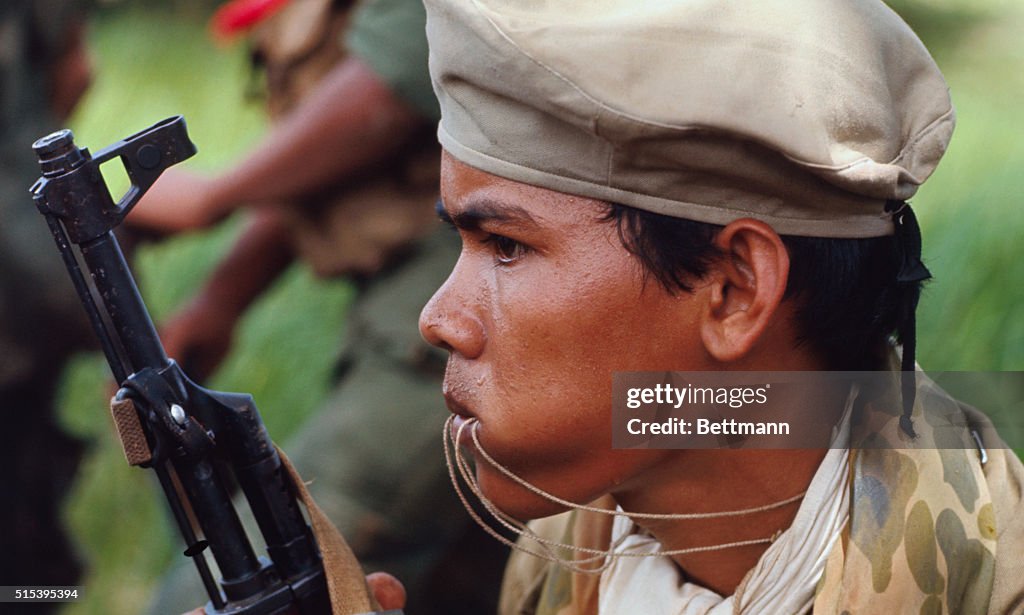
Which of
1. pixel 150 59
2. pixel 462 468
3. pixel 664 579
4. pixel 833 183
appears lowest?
pixel 664 579

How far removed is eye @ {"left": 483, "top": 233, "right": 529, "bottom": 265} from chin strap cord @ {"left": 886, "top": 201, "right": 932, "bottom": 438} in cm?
46

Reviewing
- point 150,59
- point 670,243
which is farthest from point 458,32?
point 150,59

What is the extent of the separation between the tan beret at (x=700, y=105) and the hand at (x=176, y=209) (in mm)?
1956

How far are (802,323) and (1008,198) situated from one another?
1.86m

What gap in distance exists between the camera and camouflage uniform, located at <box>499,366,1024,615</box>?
1609mm

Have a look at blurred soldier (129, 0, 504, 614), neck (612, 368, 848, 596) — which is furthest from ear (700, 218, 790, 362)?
blurred soldier (129, 0, 504, 614)

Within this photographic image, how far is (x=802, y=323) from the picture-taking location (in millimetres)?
1703

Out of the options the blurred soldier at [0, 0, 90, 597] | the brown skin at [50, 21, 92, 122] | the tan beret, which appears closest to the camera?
the tan beret

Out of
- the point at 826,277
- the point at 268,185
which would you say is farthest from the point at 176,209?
the point at 826,277

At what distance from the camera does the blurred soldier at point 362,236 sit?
3.18 m

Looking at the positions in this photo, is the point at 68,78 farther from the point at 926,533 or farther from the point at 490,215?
the point at 926,533

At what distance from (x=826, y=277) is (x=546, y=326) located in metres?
0.35

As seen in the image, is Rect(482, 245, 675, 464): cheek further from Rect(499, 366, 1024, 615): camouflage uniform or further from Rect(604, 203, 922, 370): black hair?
Rect(499, 366, 1024, 615): camouflage uniform

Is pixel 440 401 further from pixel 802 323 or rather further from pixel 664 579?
pixel 802 323
